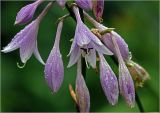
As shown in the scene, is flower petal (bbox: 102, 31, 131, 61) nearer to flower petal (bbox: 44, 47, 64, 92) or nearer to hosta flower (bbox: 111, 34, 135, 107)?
hosta flower (bbox: 111, 34, 135, 107)

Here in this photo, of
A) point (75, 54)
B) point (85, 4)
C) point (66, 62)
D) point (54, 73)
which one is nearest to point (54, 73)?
point (54, 73)

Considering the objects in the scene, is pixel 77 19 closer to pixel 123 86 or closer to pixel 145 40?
pixel 123 86

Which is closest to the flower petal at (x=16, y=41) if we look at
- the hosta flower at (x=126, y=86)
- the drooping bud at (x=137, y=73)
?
the hosta flower at (x=126, y=86)

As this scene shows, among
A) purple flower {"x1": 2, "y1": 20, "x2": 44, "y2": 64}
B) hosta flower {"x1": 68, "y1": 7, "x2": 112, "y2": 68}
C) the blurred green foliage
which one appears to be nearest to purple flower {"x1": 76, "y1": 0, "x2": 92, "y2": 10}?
hosta flower {"x1": 68, "y1": 7, "x2": 112, "y2": 68}

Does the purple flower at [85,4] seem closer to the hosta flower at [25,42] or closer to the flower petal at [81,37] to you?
the flower petal at [81,37]

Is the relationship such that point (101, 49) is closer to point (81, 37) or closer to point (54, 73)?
point (81, 37)

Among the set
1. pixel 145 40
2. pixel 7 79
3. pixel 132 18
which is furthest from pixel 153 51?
pixel 7 79
